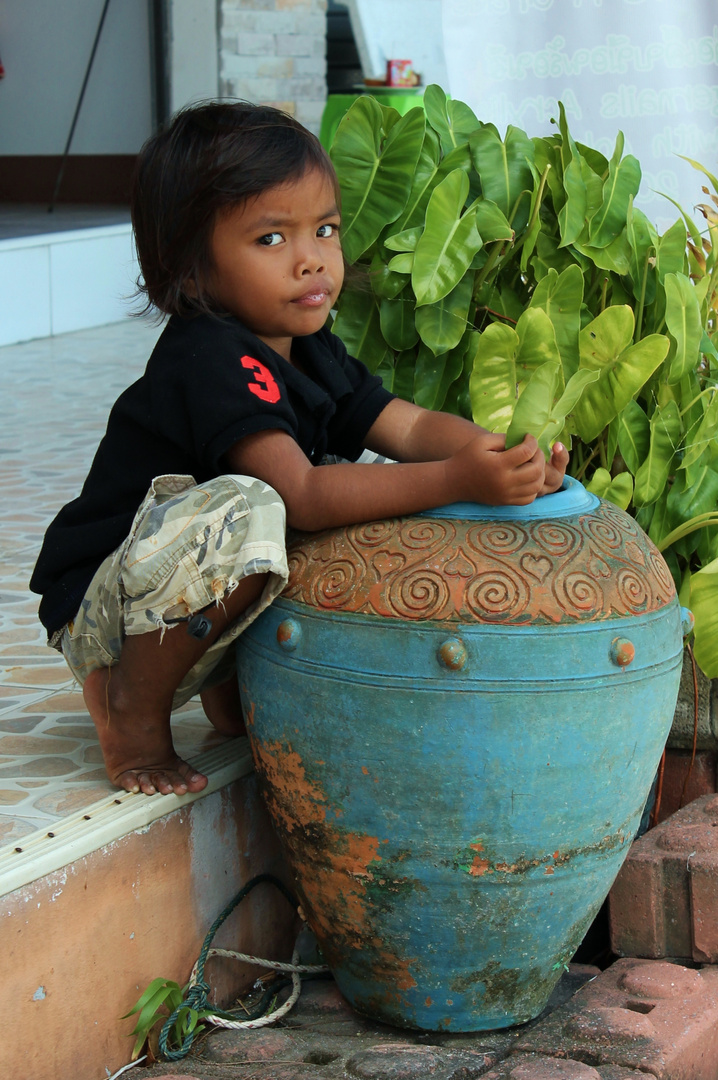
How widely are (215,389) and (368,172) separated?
67 cm

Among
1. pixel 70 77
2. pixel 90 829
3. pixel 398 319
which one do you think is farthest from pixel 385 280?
pixel 70 77

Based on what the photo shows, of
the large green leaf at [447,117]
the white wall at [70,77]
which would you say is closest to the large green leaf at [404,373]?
the large green leaf at [447,117]

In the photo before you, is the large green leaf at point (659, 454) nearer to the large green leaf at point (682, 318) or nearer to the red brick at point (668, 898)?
the large green leaf at point (682, 318)

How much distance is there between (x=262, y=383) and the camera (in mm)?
1435

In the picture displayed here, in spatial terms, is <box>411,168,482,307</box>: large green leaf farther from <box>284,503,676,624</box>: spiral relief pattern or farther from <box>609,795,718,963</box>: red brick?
<box>609,795,718,963</box>: red brick

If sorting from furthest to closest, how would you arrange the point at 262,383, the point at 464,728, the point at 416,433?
the point at 416,433, the point at 262,383, the point at 464,728

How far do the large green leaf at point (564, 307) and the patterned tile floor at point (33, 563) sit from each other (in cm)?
77

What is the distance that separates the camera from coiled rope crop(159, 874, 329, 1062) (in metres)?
1.49

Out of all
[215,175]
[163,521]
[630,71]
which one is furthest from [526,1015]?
[630,71]

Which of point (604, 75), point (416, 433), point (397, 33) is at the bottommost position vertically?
point (416, 433)

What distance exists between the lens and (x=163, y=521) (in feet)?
4.66

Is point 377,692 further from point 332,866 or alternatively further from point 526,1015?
point 526,1015

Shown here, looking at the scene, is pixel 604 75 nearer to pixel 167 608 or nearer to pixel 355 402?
pixel 355 402

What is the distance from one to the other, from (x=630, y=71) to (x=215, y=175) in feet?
4.24
